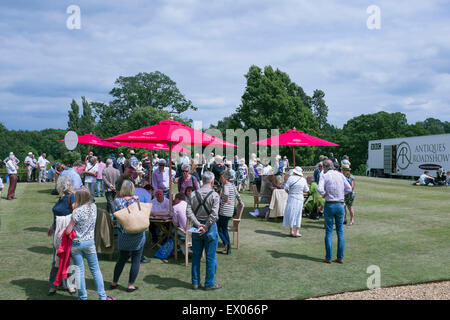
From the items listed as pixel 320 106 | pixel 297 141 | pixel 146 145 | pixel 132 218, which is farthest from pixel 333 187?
pixel 320 106

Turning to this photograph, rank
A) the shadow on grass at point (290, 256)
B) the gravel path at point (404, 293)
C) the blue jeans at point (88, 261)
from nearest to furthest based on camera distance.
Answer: the blue jeans at point (88, 261) < the gravel path at point (404, 293) < the shadow on grass at point (290, 256)

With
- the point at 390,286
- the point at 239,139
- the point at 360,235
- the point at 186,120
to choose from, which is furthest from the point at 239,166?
the point at 186,120

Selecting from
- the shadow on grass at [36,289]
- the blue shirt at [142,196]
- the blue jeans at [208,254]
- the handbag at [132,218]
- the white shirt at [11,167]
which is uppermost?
the white shirt at [11,167]

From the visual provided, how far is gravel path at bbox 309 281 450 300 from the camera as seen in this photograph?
5195 millimetres

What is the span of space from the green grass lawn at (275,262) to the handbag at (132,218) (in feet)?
3.25

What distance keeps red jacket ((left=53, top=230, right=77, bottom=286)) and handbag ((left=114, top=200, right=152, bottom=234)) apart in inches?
28.6

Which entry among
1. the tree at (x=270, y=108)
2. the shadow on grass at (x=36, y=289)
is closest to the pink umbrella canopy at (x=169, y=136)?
the shadow on grass at (x=36, y=289)

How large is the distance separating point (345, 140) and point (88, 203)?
71.6m

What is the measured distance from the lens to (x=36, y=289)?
528 cm

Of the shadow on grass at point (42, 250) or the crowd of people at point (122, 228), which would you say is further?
the shadow on grass at point (42, 250)

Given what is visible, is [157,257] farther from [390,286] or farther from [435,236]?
[435,236]

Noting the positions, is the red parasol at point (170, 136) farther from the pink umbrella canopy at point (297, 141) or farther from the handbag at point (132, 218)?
the pink umbrella canopy at point (297, 141)

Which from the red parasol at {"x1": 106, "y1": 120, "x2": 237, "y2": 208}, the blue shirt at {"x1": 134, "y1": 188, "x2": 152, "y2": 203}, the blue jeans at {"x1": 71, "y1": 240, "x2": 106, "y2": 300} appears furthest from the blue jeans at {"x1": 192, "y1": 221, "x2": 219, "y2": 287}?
the red parasol at {"x1": 106, "y1": 120, "x2": 237, "y2": 208}

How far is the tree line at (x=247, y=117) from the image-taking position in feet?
128
